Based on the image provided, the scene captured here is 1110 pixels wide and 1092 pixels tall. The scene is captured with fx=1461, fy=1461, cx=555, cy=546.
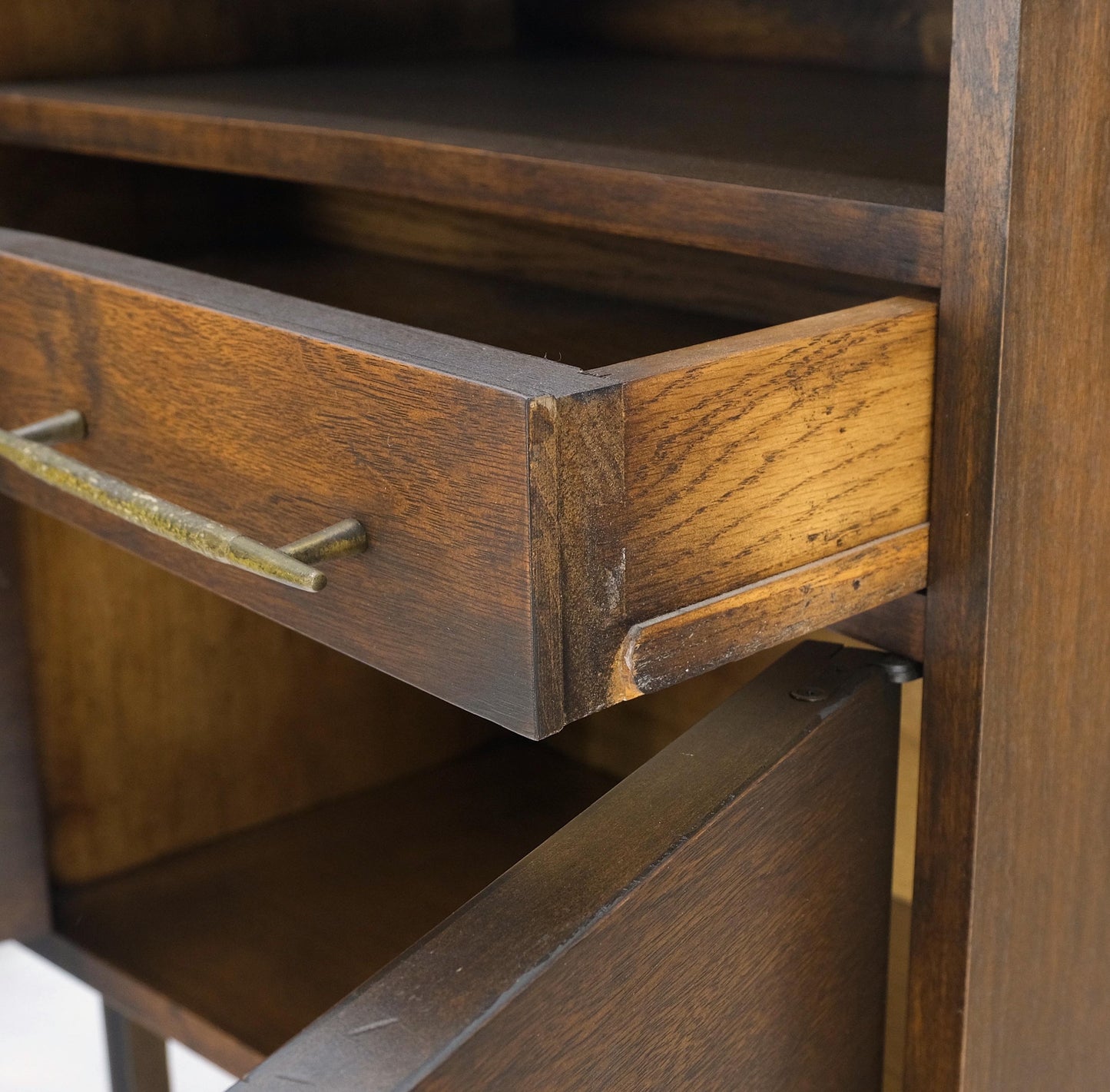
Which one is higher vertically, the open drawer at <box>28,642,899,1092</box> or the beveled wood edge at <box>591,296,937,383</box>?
the beveled wood edge at <box>591,296,937,383</box>

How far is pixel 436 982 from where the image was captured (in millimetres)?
352

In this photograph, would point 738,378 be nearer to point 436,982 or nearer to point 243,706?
point 436,982

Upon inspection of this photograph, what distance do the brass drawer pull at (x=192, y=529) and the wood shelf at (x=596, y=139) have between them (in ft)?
0.47

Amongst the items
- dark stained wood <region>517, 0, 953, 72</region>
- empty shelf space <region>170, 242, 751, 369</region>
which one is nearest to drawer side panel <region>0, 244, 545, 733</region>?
empty shelf space <region>170, 242, 751, 369</region>

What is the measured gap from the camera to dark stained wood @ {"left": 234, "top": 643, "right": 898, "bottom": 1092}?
34cm

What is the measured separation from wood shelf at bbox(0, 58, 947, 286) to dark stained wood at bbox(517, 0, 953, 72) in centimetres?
1

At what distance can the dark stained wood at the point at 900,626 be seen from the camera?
0.45 m

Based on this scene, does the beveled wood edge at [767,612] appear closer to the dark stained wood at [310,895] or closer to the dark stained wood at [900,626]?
the dark stained wood at [900,626]

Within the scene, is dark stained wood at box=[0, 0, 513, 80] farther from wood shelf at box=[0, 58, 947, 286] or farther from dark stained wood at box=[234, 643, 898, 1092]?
dark stained wood at box=[234, 643, 898, 1092]

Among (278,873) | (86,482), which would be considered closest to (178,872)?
Answer: (278,873)

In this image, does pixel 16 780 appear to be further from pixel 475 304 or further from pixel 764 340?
pixel 764 340

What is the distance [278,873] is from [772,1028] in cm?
39

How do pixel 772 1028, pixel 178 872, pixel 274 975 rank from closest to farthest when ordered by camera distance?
pixel 772 1028
pixel 274 975
pixel 178 872

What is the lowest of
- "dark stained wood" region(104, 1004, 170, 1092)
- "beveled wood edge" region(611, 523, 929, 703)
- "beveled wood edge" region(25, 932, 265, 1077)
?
"dark stained wood" region(104, 1004, 170, 1092)
